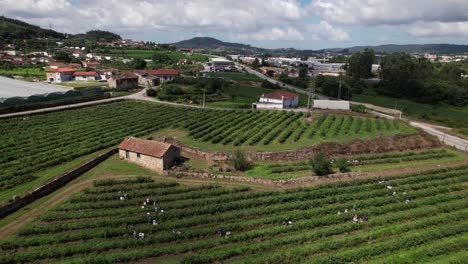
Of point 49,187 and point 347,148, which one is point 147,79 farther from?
point 49,187

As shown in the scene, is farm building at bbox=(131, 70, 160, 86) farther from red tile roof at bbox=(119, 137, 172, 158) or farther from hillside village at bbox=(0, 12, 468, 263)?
red tile roof at bbox=(119, 137, 172, 158)

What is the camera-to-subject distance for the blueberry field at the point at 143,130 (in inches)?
1300

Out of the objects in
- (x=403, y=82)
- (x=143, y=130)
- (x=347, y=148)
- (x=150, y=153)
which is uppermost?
(x=403, y=82)

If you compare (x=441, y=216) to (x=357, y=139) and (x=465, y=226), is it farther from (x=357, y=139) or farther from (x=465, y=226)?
(x=357, y=139)

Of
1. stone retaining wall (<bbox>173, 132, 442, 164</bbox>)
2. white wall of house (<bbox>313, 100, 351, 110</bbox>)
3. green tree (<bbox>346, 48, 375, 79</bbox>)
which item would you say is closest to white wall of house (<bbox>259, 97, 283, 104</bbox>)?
white wall of house (<bbox>313, 100, 351, 110</bbox>)

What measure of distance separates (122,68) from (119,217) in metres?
98.5

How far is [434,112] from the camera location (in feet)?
241

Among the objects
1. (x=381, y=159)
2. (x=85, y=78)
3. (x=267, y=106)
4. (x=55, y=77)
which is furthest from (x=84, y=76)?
(x=381, y=159)

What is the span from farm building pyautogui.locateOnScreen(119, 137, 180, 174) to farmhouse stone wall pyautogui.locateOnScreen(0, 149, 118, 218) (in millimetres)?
2787

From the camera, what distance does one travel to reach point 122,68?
112 metres

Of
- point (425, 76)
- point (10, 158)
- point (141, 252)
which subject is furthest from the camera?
point (425, 76)

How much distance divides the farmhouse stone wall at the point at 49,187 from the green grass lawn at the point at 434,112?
52328 millimetres

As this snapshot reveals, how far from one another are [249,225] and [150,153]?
14040mm

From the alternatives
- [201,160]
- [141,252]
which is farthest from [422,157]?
[141,252]
